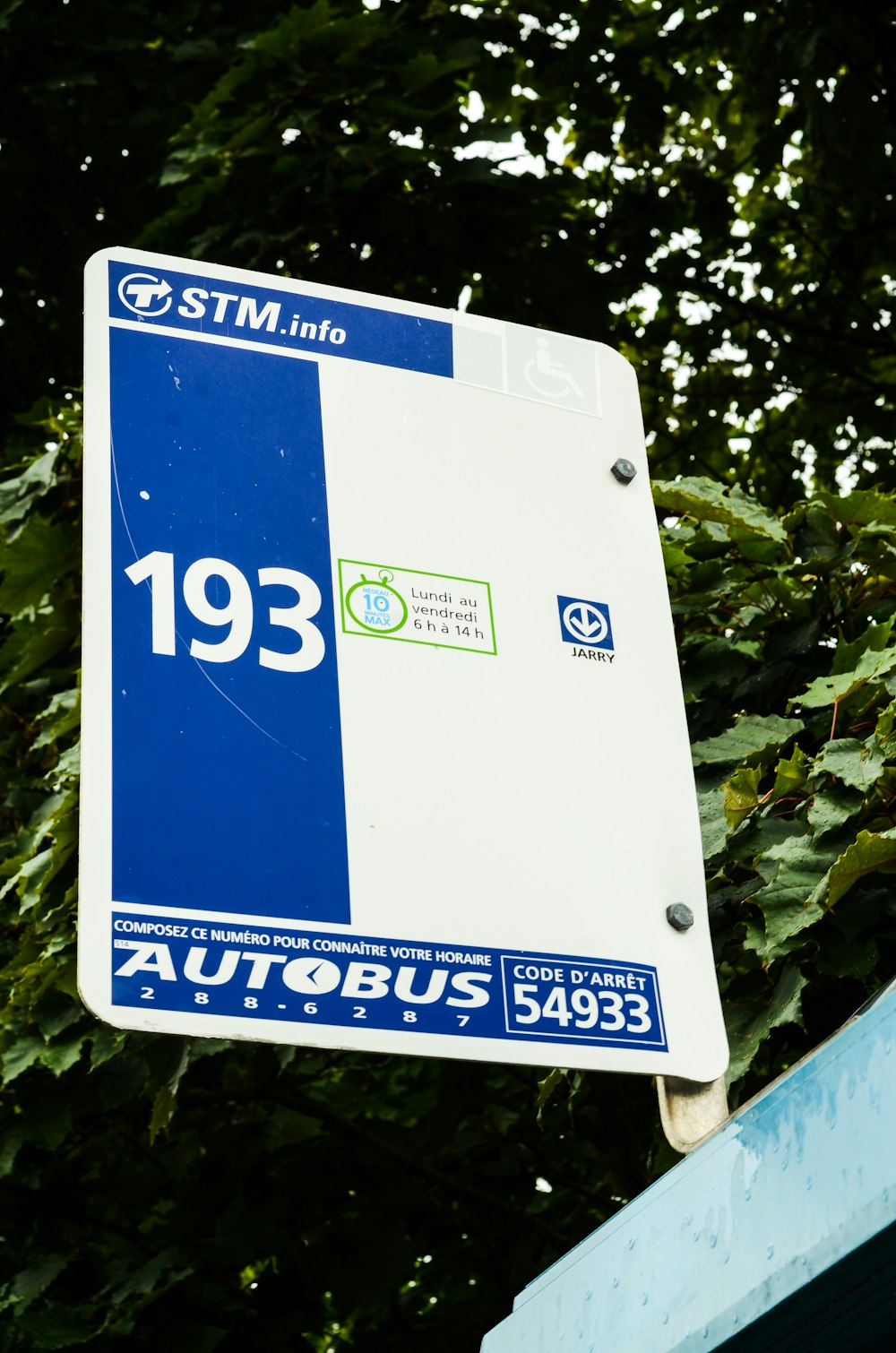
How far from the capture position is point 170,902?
1808 millimetres

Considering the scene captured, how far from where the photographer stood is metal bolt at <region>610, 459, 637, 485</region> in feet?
7.93

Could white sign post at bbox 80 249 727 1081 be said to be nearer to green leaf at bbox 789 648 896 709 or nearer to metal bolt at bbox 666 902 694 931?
metal bolt at bbox 666 902 694 931

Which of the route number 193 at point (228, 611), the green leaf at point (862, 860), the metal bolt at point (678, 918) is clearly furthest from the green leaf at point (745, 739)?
the route number 193 at point (228, 611)

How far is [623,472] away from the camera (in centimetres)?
242

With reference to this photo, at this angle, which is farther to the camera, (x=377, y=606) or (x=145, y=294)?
(x=145, y=294)

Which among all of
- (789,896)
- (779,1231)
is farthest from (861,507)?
(779,1231)

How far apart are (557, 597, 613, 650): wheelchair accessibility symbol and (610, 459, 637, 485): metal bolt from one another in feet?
0.83

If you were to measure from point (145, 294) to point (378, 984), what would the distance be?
1.01 metres

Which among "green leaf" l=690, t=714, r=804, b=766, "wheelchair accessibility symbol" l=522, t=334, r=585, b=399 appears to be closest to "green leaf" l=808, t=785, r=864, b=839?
"green leaf" l=690, t=714, r=804, b=766

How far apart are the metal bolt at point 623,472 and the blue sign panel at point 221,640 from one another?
1.46 ft

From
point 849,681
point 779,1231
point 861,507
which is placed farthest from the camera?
point 861,507

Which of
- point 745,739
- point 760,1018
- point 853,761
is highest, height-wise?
point 853,761

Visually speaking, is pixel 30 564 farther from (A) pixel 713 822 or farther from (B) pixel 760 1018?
(B) pixel 760 1018

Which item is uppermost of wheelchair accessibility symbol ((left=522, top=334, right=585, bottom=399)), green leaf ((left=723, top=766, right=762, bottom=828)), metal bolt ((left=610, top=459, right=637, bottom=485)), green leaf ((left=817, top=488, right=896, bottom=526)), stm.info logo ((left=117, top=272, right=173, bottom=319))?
stm.info logo ((left=117, top=272, right=173, bottom=319))
